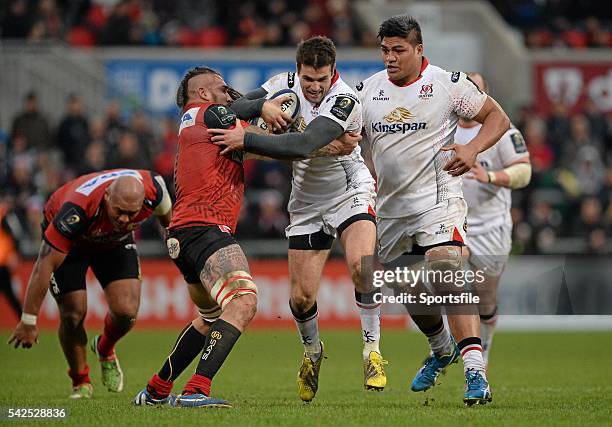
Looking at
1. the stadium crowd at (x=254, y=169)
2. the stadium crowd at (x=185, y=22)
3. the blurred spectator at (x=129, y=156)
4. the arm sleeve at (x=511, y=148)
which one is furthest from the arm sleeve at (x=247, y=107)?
the stadium crowd at (x=185, y=22)

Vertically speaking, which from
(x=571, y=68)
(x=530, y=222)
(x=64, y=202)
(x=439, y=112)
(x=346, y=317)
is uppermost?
(x=439, y=112)

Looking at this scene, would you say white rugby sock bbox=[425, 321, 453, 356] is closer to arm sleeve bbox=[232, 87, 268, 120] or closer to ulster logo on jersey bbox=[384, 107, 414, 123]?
ulster logo on jersey bbox=[384, 107, 414, 123]

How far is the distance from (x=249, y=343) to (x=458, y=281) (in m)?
10.1

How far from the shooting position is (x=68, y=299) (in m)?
11.6

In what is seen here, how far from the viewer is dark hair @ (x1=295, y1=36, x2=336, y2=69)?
31.9 feet

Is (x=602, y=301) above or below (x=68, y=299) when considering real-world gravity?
below

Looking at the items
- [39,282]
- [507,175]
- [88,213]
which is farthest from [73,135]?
[39,282]

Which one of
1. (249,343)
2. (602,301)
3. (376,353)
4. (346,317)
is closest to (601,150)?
(602,301)

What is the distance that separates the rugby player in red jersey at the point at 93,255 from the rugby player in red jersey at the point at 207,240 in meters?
1.04

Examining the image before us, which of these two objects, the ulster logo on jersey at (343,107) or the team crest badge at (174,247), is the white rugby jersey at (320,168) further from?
the team crest badge at (174,247)

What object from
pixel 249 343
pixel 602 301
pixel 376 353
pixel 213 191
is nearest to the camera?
pixel 213 191

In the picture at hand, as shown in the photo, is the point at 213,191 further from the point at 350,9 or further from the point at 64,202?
the point at 350,9

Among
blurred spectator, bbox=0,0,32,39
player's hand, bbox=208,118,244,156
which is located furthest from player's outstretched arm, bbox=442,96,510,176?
blurred spectator, bbox=0,0,32,39

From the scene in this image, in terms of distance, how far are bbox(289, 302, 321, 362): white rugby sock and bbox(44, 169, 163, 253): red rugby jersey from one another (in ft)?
5.60
